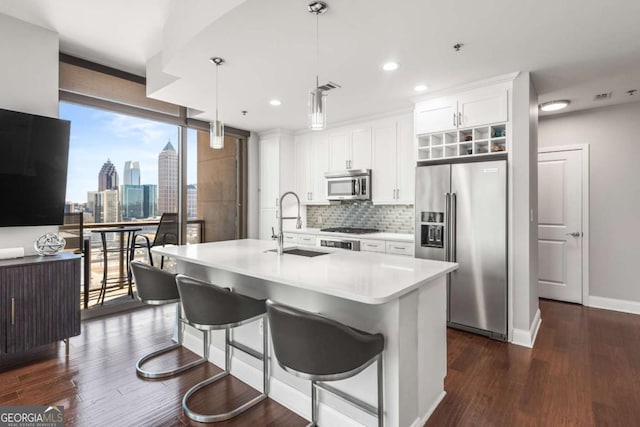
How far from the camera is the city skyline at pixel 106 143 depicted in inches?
141

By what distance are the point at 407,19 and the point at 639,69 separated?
247cm

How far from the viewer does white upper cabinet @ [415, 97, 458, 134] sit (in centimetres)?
354

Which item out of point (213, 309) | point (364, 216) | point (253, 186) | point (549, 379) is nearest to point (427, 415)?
point (549, 379)

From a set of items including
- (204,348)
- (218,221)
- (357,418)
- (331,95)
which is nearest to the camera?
(357,418)

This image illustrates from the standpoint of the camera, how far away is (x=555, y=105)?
3.97m

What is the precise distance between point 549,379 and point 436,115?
2.66m

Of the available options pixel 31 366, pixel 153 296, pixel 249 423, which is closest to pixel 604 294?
pixel 249 423

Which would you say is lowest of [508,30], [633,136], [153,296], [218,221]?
[153,296]

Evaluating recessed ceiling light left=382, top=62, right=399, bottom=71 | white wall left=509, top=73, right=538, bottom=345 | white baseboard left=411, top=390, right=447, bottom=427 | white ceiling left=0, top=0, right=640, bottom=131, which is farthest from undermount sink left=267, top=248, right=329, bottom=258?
white wall left=509, top=73, right=538, bottom=345

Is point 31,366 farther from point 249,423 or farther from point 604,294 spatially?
point 604,294

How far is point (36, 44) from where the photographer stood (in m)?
2.90

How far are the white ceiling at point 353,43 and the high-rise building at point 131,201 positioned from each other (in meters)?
1.24

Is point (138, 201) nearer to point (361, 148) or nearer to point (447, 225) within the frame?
point (361, 148)

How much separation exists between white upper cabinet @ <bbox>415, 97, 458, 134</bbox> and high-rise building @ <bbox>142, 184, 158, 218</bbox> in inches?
135
